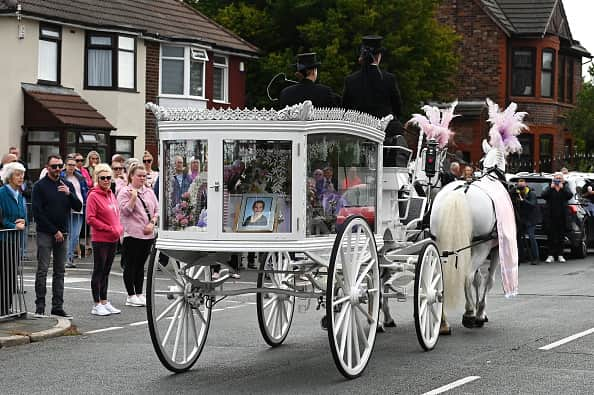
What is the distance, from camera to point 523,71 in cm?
5284

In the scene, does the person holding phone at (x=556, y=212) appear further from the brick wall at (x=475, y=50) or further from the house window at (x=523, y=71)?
the house window at (x=523, y=71)

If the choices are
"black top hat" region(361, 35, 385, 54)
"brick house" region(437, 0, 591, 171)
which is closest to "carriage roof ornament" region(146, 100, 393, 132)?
"black top hat" region(361, 35, 385, 54)

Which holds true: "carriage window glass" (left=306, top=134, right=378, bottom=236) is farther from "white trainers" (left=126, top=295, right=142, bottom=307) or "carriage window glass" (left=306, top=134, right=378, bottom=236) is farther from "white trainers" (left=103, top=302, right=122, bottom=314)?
"white trainers" (left=126, top=295, right=142, bottom=307)

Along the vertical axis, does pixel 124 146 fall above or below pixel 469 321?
above

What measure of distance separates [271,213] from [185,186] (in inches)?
34.3

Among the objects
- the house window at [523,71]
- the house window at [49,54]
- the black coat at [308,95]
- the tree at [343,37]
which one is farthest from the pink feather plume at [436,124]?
the house window at [523,71]

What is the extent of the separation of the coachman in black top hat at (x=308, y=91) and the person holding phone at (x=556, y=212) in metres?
14.5

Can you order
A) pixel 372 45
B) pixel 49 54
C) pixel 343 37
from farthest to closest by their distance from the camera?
pixel 343 37 → pixel 49 54 → pixel 372 45

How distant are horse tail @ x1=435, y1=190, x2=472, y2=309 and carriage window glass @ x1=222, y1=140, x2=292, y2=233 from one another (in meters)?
3.07

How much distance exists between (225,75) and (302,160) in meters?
33.7

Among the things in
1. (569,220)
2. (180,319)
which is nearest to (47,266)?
(180,319)

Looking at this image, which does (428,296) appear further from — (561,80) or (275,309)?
(561,80)

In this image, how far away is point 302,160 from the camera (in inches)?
387

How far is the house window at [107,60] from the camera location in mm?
36438
